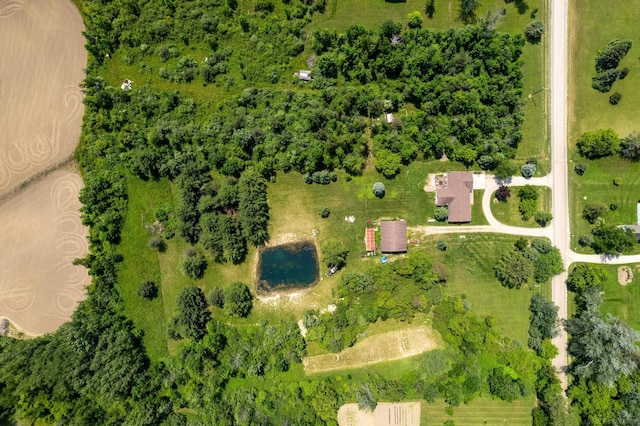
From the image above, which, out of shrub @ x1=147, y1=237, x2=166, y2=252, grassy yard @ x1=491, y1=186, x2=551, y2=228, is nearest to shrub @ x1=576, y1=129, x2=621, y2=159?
grassy yard @ x1=491, y1=186, x2=551, y2=228

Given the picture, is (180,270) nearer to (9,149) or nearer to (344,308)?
(344,308)

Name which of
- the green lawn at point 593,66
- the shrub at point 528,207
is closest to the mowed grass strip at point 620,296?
the shrub at point 528,207

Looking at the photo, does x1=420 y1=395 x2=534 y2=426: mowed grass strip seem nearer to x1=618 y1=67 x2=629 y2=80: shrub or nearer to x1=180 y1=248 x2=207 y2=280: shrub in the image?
x1=180 y1=248 x2=207 y2=280: shrub

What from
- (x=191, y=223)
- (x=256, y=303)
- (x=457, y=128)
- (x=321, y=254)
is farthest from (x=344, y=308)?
(x=457, y=128)

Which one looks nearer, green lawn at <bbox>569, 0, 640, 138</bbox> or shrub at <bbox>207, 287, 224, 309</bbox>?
shrub at <bbox>207, 287, 224, 309</bbox>

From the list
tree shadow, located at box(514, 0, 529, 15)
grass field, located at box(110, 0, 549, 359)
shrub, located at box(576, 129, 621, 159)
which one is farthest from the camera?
grass field, located at box(110, 0, 549, 359)

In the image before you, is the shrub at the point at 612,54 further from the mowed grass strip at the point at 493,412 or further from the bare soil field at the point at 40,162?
the bare soil field at the point at 40,162
